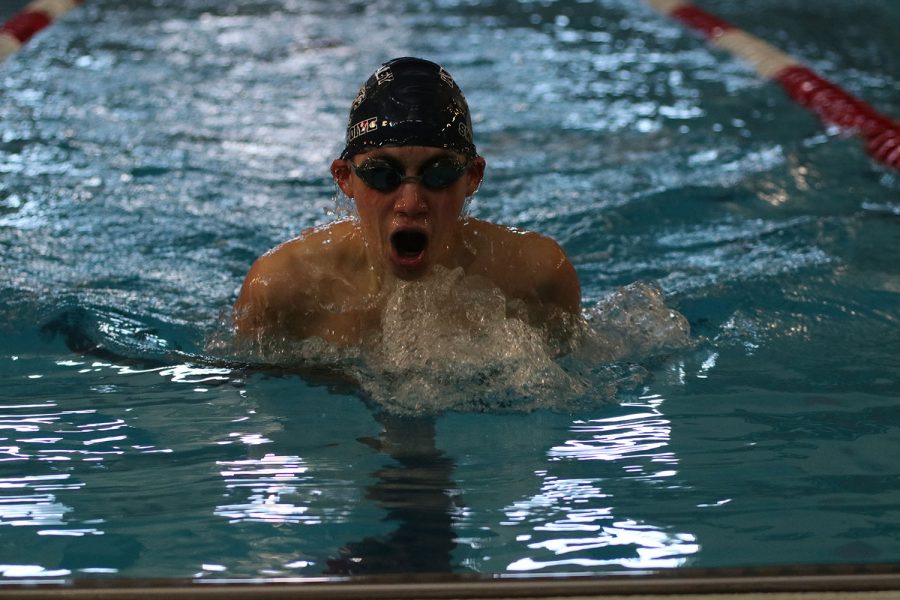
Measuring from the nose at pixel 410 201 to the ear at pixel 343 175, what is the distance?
188 millimetres

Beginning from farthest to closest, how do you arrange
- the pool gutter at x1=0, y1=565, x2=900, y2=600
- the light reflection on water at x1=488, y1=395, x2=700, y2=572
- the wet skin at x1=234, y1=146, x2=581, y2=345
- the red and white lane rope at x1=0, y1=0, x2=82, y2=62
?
the red and white lane rope at x1=0, y1=0, x2=82, y2=62, the wet skin at x1=234, y1=146, x2=581, y2=345, the light reflection on water at x1=488, y1=395, x2=700, y2=572, the pool gutter at x1=0, y1=565, x2=900, y2=600

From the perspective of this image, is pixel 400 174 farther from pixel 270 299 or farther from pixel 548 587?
pixel 548 587

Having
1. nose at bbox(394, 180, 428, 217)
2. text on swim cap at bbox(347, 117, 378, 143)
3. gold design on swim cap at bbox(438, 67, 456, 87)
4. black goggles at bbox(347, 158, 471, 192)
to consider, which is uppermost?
gold design on swim cap at bbox(438, 67, 456, 87)

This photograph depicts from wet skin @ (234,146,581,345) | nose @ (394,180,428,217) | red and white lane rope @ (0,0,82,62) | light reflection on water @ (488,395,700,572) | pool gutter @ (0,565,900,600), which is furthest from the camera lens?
red and white lane rope @ (0,0,82,62)

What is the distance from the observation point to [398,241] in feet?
7.90

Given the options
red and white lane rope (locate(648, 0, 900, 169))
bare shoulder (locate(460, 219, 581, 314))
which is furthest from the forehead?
red and white lane rope (locate(648, 0, 900, 169))

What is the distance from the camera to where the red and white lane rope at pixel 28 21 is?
6535mm

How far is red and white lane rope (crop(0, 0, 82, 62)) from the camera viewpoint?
6535mm

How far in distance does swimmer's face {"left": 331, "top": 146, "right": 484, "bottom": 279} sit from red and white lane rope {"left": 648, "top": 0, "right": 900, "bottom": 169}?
277 centimetres

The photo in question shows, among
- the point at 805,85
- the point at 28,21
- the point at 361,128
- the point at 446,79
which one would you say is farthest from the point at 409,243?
the point at 28,21

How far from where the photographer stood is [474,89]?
5898 mm

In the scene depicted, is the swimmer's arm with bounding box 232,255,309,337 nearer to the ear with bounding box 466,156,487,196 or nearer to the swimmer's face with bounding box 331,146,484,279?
the swimmer's face with bounding box 331,146,484,279

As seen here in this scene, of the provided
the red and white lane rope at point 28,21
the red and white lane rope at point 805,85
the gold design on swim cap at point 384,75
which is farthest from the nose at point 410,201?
the red and white lane rope at point 28,21

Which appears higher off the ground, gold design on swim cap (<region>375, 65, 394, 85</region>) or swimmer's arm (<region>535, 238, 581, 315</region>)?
gold design on swim cap (<region>375, 65, 394, 85</region>)
